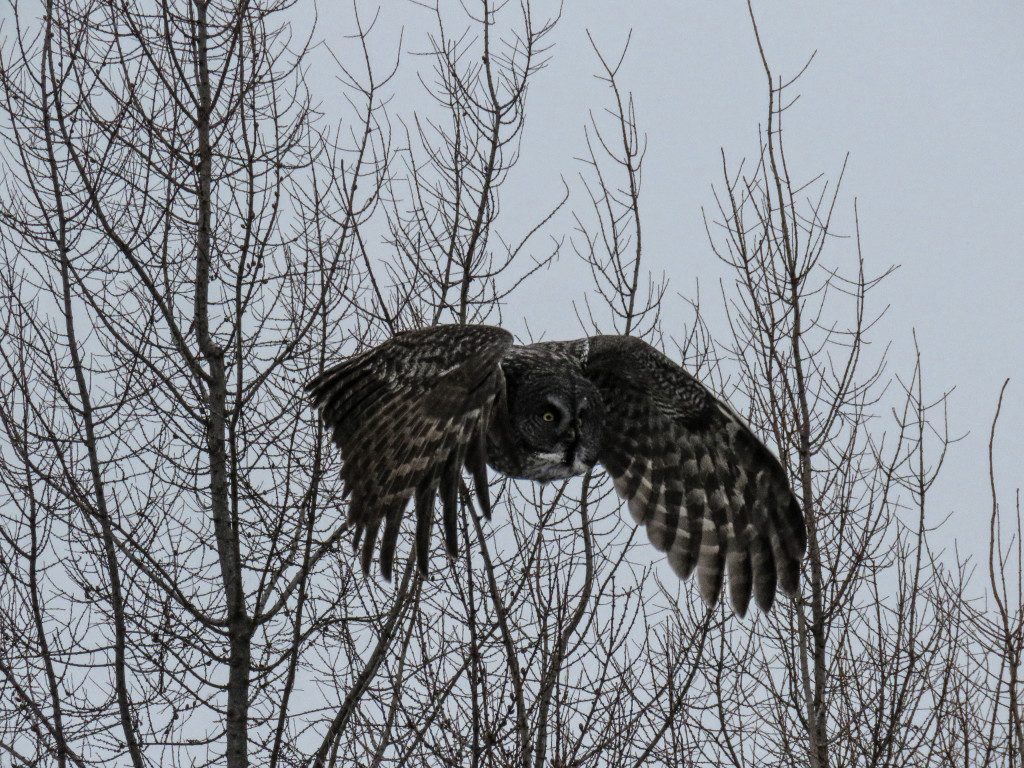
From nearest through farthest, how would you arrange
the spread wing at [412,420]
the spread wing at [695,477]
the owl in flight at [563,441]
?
→ the spread wing at [412,420]
the owl in flight at [563,441]
the spread wing at [695,477]

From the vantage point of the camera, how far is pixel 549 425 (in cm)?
701

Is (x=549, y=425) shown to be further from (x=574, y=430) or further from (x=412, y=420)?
(x=412, y=420)

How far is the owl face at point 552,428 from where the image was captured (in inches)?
274

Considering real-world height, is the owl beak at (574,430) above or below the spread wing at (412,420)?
above

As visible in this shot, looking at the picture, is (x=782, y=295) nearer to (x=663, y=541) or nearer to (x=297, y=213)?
(x=663, y=541)

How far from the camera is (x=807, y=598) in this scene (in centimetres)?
748

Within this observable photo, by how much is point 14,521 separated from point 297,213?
264cm

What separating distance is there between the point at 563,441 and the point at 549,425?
0.41ft

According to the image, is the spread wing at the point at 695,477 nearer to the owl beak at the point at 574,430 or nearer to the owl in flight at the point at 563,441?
the owl in flight at the point at 563,441

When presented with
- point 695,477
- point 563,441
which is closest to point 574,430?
point 563,441

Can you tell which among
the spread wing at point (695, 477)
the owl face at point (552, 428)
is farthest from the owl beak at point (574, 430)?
the spread wing at point (695, 477)

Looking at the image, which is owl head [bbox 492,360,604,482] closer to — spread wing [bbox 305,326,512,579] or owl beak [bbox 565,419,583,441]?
owl beak [bbox 565,419,583,441]

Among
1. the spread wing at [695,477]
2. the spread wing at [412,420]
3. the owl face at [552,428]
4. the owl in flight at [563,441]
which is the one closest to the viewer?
the spread wing at [412,420]

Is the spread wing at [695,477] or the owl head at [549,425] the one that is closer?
the owl head at [549,425]
